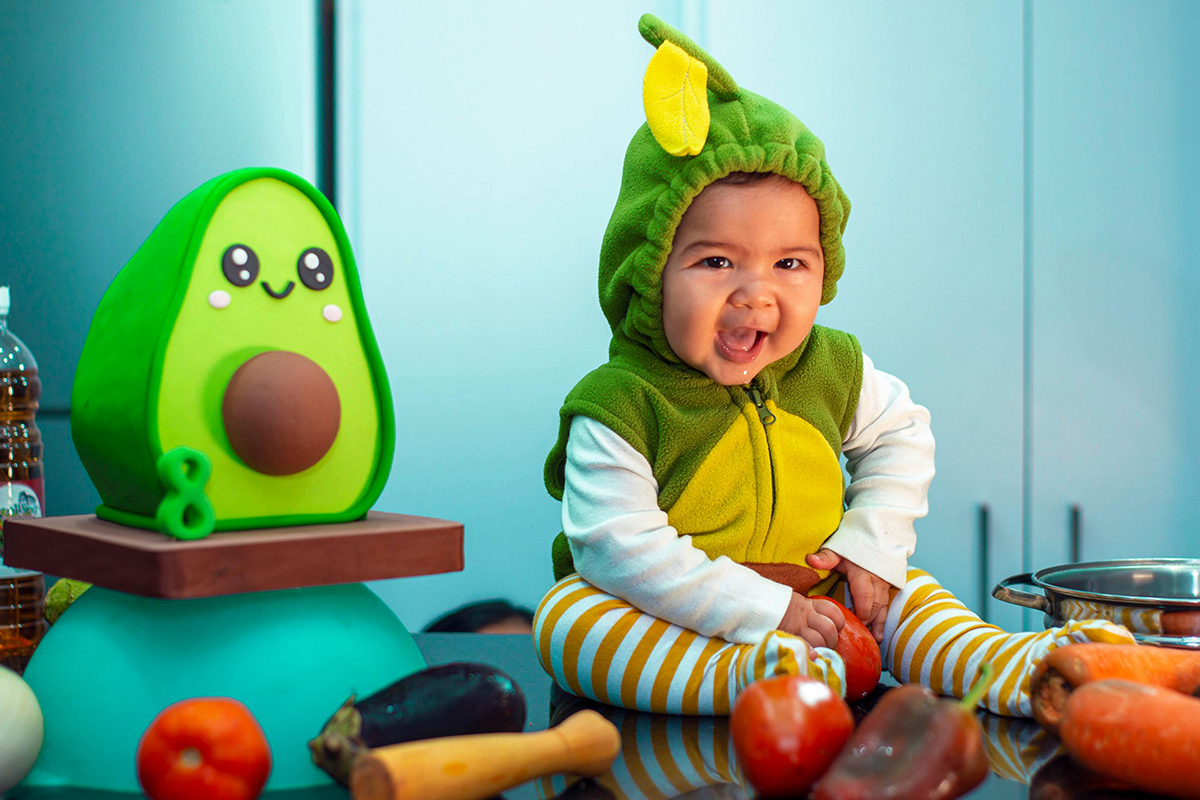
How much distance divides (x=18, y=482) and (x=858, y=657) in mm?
830

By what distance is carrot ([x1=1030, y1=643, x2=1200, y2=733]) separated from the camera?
0.72m

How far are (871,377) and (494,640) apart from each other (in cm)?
55

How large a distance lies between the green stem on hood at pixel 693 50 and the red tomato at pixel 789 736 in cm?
54

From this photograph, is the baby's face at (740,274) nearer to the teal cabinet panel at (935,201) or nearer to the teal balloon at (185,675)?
the teal balloon at (185,675)

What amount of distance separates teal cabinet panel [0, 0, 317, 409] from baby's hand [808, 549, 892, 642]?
1057mm

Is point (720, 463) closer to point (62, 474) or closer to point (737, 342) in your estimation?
point (737, 342)

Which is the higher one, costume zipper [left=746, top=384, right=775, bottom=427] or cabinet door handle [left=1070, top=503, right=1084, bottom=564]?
costume zipper [left=746, top=384, right=775, bottom=427]

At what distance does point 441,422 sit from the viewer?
1611mm

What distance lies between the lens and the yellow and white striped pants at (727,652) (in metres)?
0.80

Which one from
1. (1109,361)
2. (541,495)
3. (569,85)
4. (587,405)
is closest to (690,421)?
(587,405)

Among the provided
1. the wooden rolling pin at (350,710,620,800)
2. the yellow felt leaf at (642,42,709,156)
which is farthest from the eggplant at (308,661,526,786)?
the yellow felt leaf at (642,42,709,156)

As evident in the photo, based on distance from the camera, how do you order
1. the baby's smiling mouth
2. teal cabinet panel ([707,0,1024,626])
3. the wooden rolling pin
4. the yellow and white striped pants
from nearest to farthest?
the wooden rolling pin, the yellow and white striped pants, the baby's smiling mouth, teal cabinet panel ([707,0,1024,626])

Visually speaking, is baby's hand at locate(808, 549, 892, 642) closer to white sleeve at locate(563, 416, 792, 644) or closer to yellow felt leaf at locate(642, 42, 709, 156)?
white sleeve at locate(563, 416, 792, 644)

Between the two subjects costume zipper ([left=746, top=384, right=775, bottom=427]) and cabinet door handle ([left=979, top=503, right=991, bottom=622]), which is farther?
cabinet door handle ([left=979, top=503, right=991, bottom=622])
